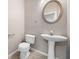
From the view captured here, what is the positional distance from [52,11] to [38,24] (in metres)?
0.78

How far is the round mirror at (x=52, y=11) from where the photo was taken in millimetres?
2943

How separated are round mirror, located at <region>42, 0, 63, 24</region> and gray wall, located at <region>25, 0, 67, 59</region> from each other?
0.46 feet

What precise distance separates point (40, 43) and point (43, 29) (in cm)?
58

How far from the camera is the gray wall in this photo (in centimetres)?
290

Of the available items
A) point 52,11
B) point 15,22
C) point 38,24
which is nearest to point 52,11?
point 52,11

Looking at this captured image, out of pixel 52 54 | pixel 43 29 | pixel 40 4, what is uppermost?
pixel 40 4

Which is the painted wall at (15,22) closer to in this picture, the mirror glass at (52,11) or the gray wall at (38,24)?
the gray wall at (38,24)

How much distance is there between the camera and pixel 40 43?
349 centimetres

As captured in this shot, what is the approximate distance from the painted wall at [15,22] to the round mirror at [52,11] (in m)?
1.02

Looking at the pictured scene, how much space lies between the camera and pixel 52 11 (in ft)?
10.0

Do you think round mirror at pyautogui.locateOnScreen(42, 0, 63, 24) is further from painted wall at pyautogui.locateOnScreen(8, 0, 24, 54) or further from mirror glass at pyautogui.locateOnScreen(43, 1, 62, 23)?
painted wall at pyautogui.locateOnScreen(8, 0, 24, 54)
